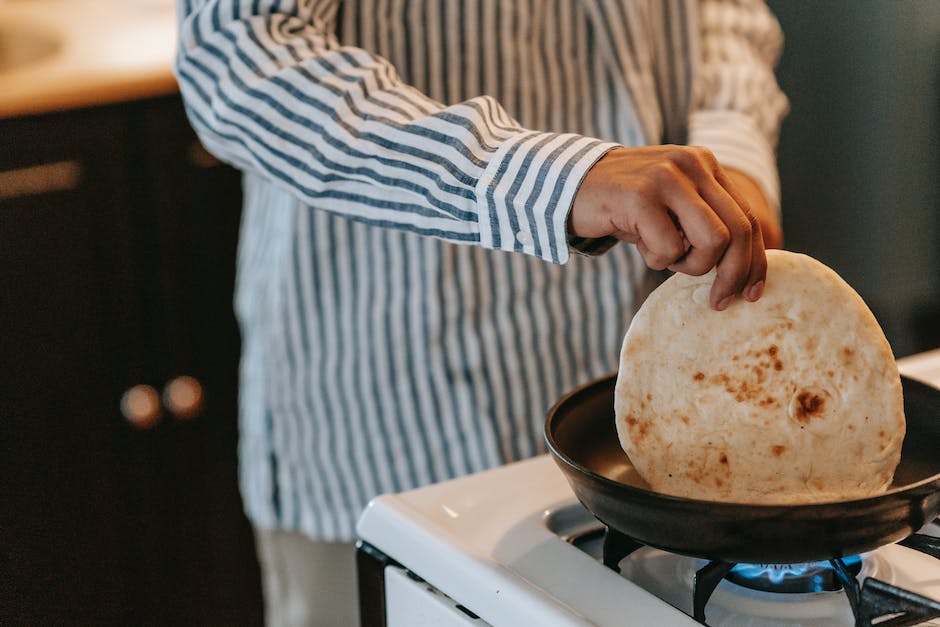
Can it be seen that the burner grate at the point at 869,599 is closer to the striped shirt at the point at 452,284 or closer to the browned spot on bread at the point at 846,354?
the browned spot on bread at the point at 846,354

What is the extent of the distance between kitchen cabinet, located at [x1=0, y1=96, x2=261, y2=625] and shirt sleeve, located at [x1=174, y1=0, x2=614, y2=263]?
61 centimetres

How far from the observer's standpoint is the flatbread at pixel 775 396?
704 mm

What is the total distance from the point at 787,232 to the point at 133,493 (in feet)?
5.39

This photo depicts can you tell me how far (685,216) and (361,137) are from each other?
299mm

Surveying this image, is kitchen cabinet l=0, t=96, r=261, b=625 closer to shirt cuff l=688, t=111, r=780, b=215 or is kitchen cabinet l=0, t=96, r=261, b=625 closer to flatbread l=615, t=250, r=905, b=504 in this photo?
shirt cuff l=688, t=111, r=780, b=215

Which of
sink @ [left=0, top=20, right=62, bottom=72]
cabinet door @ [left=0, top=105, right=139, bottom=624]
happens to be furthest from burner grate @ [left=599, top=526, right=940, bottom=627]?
sink @ [left=0, top=20, right=62, bottom=72]

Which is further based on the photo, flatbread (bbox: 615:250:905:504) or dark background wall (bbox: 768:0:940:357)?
dark background wall (bbox: 768:0:940:357)

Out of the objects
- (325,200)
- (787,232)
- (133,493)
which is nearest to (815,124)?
(787,232)

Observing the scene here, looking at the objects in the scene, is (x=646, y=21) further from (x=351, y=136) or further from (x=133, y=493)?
(x=133, y=493)

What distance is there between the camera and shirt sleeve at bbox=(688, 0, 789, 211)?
1.22 meters

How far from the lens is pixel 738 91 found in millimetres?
1295

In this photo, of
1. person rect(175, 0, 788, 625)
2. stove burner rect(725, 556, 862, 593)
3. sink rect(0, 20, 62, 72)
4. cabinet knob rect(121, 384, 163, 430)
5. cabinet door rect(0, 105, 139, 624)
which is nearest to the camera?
stove burner rect(725, 556, 862, 593)

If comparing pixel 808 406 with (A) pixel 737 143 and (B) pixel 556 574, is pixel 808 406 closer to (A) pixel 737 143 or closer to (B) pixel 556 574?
(B) pixel 556 574

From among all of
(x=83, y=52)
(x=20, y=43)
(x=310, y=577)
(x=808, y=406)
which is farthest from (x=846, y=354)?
(x=20, y=43)
